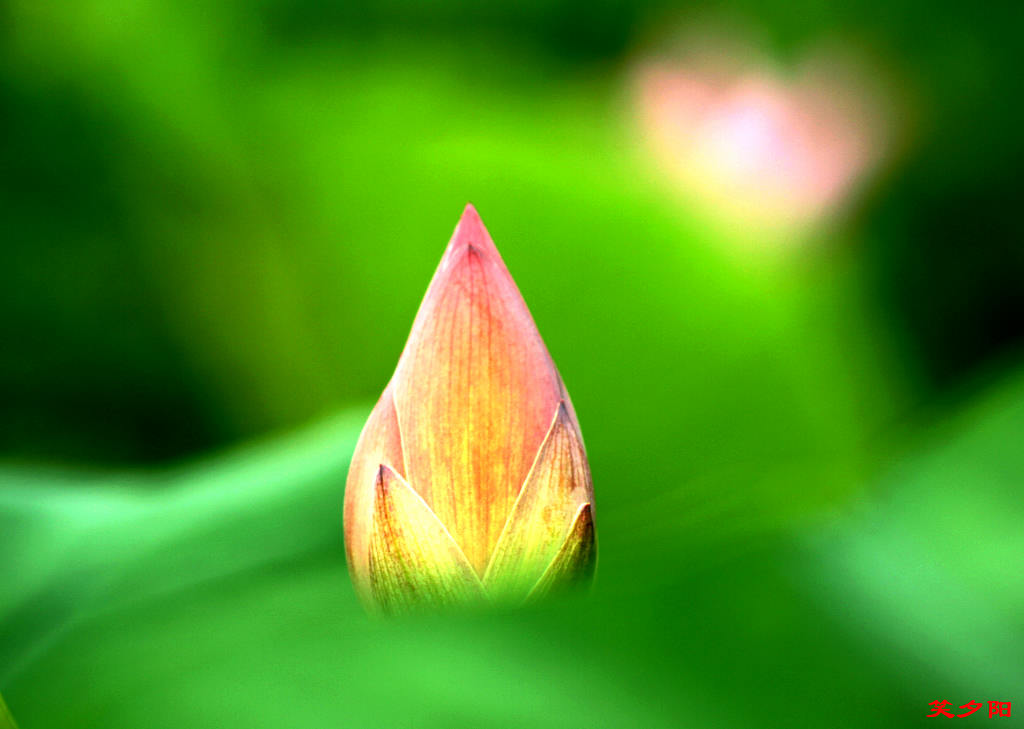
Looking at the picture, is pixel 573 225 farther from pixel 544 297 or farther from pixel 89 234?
pixel 89 234

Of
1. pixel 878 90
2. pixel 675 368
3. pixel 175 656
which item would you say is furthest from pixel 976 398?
pixel 175 656

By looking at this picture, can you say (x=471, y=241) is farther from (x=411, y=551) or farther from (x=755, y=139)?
(x=755, y=139)

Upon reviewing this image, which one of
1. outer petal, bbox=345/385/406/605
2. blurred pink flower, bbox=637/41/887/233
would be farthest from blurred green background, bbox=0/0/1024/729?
outer petal, bbox=345/385/406/605

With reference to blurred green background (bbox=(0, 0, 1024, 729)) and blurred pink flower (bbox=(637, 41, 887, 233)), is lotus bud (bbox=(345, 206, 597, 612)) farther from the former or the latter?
blurred pink flower (bbox=(637, 41, 887, 233))

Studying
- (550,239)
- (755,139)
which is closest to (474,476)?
(550,239)

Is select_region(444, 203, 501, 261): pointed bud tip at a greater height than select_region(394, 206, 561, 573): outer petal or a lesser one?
greater

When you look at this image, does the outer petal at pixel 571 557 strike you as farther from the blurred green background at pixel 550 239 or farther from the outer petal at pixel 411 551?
the blurred green background at pixel 550 239
